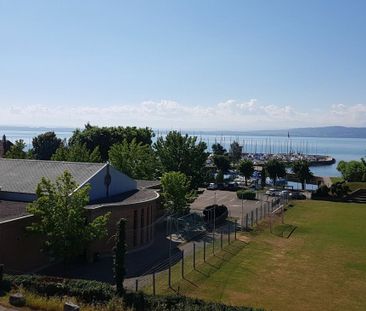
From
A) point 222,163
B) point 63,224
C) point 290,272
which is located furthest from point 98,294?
point 222,163

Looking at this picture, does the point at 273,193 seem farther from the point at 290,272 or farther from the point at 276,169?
the point at 290,272

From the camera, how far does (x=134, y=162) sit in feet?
201

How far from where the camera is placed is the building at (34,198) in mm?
31156

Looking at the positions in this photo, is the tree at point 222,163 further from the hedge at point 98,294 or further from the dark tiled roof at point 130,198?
the hedge at point 98,294

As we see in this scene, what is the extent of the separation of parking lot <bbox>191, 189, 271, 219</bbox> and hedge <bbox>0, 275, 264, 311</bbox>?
36.2 meters

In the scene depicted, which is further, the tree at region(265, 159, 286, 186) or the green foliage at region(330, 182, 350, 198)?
the tree at region(265, 159, 286, 186)

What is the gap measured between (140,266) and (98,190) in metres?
9.51

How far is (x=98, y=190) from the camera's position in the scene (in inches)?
1624

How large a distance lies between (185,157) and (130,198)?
20204 mm

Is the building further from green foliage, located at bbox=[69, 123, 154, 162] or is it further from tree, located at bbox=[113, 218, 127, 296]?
green foliage, located at bbox=[69, 123, 154, 162]

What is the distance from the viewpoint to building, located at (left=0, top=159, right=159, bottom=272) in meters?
31.2

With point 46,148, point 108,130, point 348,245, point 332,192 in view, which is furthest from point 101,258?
point 46,148

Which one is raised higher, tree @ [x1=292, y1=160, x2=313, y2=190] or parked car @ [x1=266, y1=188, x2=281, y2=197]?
tree @ [x1=292, y1=160, x2=313, y2=190]

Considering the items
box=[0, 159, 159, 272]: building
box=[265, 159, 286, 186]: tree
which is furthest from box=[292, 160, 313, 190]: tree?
box=[0, 159, 159, 272]: building
